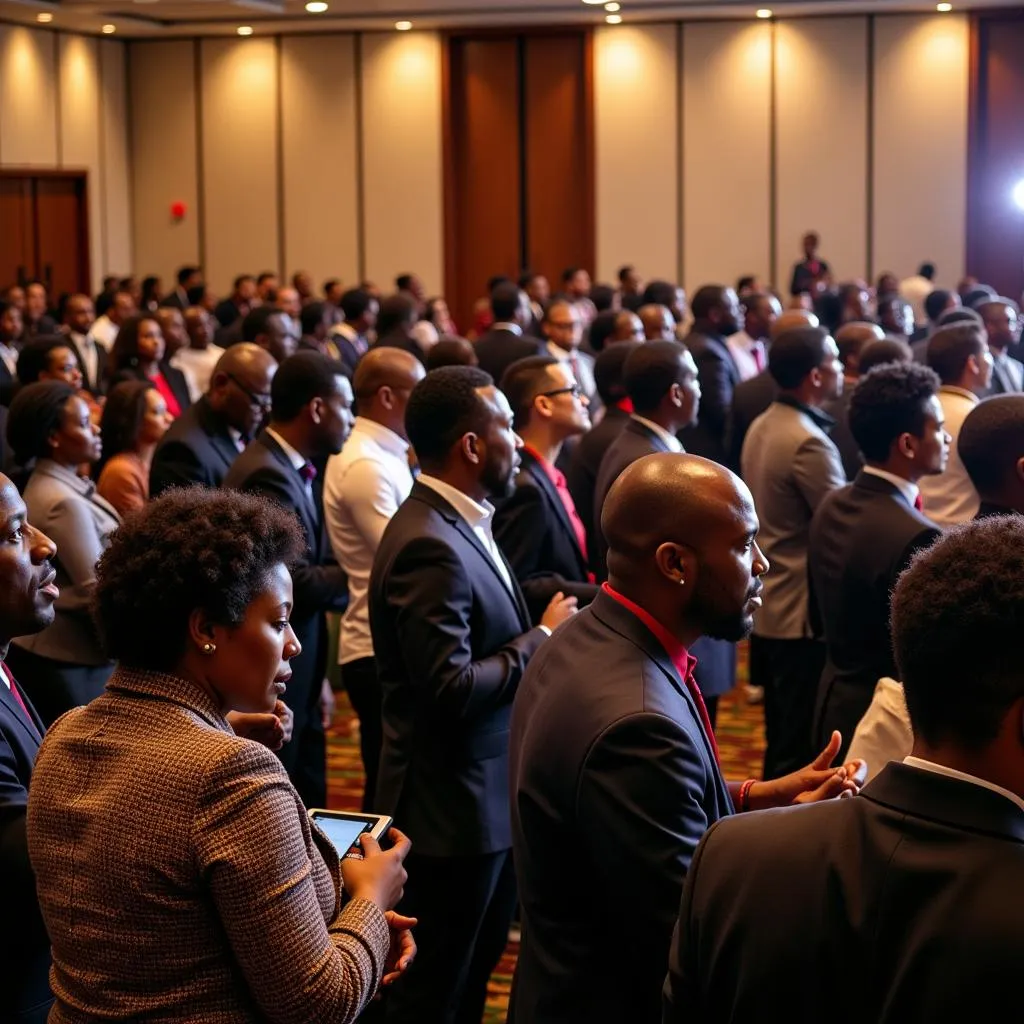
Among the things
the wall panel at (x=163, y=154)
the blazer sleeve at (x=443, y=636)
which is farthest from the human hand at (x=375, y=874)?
the wall panel at (x=163, y=154)

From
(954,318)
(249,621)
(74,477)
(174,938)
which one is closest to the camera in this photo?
(174,938)

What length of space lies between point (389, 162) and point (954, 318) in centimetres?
1093

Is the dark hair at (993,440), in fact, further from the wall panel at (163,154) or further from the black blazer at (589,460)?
the wall panel at (163,154)

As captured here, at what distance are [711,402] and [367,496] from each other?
3773mm

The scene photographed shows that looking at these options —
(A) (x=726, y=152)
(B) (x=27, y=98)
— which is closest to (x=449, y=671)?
(A) (x=726, y=152)

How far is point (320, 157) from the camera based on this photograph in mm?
18234

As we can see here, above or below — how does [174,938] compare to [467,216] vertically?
below

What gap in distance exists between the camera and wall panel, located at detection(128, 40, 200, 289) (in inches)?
728

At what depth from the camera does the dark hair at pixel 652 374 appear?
5191mm

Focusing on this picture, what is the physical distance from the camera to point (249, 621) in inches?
84.6

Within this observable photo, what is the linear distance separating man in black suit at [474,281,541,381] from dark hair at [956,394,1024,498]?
312 centimetres

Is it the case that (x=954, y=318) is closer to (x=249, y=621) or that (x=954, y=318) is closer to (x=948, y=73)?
(x=249, y=621)

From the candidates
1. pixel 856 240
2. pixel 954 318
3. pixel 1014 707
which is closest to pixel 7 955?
pixel 1014 707

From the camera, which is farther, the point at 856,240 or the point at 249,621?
the point at 856,240
